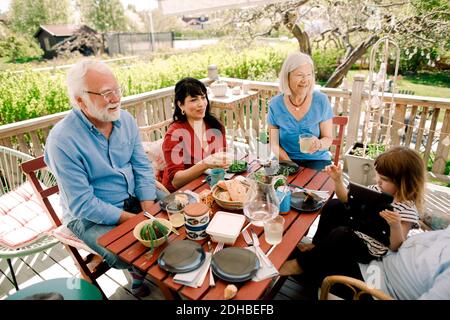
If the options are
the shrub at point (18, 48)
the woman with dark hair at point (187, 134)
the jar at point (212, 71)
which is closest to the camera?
the woman with dark hair at point (187, 134)

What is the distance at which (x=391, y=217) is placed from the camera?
1.40m

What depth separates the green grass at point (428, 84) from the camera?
7.34 metres

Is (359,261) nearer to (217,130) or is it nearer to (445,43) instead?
(217,130)

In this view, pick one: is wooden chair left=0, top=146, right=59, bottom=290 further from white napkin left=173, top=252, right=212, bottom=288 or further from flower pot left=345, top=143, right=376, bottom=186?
flower pot left=345, top=143, right=376, bottom=186

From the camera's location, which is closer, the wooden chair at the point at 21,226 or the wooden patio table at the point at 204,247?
the wooden patio table at the point at 204,247

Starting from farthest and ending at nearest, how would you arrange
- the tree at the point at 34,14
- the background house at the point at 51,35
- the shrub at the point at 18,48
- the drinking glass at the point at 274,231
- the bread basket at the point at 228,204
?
1. the background house at the point at 51,35
2. the tree at the point at 34,14
3. the shrub at the point at 18,48
4. the bread basket at the point at 228,204
5. the drinking glass at the point at 274,231

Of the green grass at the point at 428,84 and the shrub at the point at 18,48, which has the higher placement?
the shrub at the point at 18,48

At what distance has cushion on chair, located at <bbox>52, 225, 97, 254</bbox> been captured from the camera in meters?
1.79

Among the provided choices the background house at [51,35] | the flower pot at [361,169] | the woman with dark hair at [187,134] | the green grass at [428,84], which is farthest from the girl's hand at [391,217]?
the background house at [51,35]

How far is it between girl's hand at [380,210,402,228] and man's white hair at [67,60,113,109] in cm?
174

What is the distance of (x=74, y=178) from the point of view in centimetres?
173

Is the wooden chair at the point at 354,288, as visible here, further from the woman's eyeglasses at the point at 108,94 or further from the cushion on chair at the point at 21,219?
the cushion on chair at the point at 21,219

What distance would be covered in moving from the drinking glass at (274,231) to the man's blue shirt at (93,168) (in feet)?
3.10
